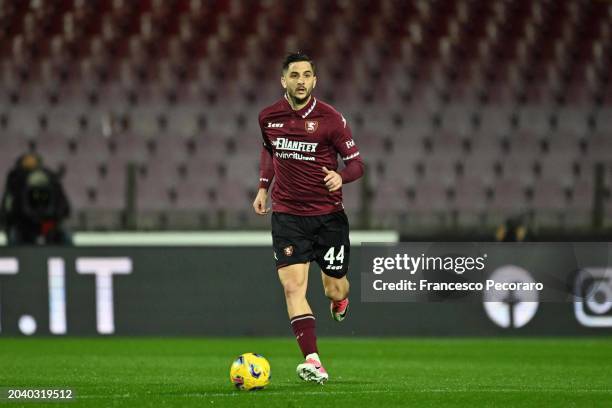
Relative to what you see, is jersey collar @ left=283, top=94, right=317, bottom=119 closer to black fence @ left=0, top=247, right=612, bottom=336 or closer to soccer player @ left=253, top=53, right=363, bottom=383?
soccer player @ left=253, top=53, right=363, bottom=383

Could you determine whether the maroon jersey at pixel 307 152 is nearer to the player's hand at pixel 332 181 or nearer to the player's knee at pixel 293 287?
the player's hand at pixel 332 181

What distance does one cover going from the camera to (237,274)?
10.8 meters

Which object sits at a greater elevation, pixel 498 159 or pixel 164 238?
pixel 498 159

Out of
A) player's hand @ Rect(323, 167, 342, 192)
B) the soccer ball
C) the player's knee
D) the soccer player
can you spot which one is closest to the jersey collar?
the soccer player

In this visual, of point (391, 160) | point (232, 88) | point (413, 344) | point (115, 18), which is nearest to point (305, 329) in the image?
point (413, 344)

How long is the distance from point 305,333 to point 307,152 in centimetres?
102

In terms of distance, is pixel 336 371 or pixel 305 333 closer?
pixel 305 333

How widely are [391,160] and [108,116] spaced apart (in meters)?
3.45

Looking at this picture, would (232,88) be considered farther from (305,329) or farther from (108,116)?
(305,329)

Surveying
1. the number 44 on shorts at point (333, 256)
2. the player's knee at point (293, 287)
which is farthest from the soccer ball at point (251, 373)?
the number 44 on shorts at point (333, 256)

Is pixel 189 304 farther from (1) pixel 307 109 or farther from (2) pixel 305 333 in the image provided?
(1) pixel 307 109

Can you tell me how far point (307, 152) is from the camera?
6508 millimetres

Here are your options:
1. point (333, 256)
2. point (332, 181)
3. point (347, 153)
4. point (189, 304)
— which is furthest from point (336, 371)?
point (189, 304)

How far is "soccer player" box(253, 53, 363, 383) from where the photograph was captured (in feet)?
21.1
